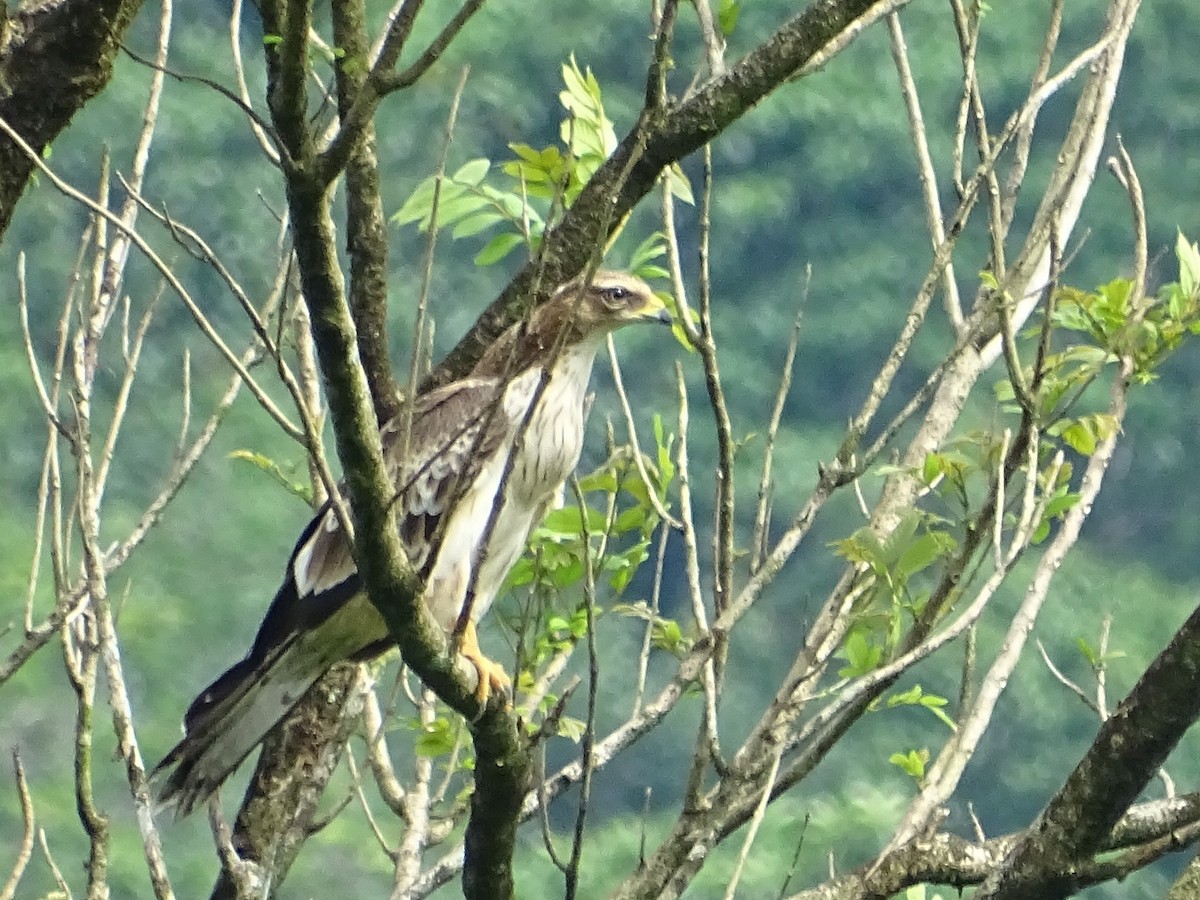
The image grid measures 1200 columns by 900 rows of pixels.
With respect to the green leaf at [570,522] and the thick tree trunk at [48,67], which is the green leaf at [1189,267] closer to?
the green leaf at [570,522]

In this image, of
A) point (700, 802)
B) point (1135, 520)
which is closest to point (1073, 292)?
point (700, 802)

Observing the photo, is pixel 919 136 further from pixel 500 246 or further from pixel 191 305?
pixel 191 305

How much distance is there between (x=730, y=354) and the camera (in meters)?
5.57

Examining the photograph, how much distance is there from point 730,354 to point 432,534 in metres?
3.59

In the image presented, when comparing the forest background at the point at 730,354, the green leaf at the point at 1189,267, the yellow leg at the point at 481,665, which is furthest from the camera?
the forest background at the point at 730,354

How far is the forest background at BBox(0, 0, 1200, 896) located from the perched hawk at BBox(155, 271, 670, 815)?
98.5 inches

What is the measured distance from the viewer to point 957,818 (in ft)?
19.0

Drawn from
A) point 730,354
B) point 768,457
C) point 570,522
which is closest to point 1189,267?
point 768,457

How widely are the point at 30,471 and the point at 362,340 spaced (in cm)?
346

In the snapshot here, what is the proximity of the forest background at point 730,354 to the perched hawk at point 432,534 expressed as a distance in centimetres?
250

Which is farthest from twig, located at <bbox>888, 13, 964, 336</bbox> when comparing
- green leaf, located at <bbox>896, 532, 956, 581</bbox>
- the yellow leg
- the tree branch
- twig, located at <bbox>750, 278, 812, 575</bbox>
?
the yellow leg

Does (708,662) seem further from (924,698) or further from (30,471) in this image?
(30,471)

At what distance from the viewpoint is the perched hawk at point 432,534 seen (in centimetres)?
205

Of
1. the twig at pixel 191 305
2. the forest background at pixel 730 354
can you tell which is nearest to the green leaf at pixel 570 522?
the twig at pixel 191 305
